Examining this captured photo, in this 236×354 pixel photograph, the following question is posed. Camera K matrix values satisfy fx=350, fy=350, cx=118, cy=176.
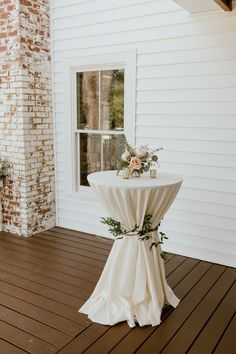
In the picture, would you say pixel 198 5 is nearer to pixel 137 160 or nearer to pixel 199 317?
pixel 137 160

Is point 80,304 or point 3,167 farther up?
point 3,167

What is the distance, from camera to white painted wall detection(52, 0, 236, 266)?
3.33 meters

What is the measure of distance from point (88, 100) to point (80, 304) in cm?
248

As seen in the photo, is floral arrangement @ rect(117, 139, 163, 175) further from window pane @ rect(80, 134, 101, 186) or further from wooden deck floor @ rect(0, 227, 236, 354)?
window pane @ rect(80, 134, 101, 186)

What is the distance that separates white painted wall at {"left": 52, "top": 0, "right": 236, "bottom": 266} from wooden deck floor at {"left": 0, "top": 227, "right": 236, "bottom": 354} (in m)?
0.45

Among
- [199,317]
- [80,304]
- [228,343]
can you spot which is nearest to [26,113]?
[80,304]

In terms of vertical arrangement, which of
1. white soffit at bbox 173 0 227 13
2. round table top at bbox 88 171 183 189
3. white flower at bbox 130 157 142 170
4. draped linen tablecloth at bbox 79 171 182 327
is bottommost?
Answer: draped linen tablecloth at bbox 79 171 182 327

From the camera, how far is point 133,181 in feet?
8.46

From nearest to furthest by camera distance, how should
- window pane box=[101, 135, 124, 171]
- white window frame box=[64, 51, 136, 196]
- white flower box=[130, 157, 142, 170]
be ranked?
white flower box=[130, 157, 142, 170]
white window frame box=[64, 51, 136, 196]
window pane box=[101, 135, 124, 171]

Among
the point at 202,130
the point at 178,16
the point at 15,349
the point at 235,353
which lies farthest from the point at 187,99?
the point at 15,349

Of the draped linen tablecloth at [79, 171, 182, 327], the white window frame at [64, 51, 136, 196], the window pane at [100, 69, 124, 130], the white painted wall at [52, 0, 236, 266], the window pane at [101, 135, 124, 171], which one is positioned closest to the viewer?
the draped linen tablecloth at [79, 171, 182, 327]

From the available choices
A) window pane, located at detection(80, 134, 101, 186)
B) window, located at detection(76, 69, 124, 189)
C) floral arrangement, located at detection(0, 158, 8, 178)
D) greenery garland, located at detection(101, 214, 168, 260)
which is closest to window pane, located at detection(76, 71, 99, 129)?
window, located at detection(76, 69, 124, 189)

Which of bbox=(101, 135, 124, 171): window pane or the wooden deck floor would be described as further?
bbox=(101, 135, 124, 171): window pane

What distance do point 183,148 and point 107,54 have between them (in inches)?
54.7
